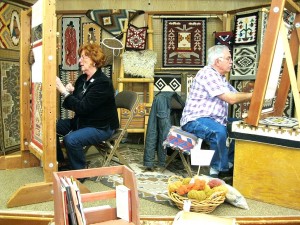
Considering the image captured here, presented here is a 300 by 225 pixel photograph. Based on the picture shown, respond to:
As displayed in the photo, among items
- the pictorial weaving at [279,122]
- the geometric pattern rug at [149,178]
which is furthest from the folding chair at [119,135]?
the pictorial weaving at [279,122]

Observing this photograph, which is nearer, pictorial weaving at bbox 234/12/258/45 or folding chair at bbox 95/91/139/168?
folding chair at bbox 95/91/139/168

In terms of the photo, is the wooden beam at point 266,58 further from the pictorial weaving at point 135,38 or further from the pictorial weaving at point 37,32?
the pictorial weaving at point 135,38

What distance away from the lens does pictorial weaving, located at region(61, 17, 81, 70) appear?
5.31m

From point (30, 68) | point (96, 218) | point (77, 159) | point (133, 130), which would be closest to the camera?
point (96, 218)

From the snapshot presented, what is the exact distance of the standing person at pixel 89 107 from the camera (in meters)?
3.34

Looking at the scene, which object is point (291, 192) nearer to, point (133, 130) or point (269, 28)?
point (269, 28)

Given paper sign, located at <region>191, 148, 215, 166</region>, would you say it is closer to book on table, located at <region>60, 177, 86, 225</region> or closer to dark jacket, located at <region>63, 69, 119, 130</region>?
dark jacket, located at <region>63, 69, 119, 130</region>

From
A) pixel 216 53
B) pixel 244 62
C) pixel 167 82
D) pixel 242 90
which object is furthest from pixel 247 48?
pixel 216 53

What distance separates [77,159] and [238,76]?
8.78ft

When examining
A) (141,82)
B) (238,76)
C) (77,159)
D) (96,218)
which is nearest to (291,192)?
(96,218)

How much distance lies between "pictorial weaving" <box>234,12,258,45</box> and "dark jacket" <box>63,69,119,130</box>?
7.35 ft

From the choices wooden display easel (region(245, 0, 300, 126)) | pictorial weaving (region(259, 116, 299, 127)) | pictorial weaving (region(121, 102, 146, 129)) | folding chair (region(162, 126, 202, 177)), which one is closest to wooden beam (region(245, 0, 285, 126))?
wooden display easel (region(245, 0, 300, 126))

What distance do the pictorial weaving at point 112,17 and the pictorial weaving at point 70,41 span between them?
0.26 metres

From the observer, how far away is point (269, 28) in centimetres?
286
